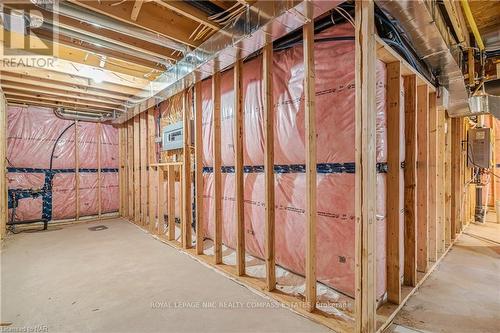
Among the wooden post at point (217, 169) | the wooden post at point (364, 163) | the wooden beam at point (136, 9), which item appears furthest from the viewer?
the wooden post at point (217, 169)

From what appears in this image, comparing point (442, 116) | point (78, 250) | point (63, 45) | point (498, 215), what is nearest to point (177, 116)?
point (63, 45)

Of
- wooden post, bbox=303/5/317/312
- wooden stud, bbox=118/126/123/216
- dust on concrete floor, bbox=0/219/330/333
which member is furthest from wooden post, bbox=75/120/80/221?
wooden post, bbox=303/5/317/312

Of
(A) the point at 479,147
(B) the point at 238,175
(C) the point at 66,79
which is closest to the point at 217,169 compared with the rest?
(B) the point at 238,175

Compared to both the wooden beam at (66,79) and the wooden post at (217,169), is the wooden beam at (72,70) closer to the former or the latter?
the wooden beam at (66,79)

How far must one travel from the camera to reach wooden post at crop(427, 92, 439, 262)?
275 cm

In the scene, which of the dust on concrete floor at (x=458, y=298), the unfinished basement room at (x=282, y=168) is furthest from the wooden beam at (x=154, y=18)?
the dust on concrete floor at (x=458, y=298)

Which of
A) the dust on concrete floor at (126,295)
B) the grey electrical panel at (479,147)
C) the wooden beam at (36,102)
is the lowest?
the dust on concrete floor at (126,295)

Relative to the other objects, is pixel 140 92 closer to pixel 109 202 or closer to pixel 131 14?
pixel 131 14

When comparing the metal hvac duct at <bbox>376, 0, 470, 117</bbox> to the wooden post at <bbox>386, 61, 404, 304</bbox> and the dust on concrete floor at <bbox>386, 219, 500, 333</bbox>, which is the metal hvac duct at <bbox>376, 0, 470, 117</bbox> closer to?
the wooden post at <bbox>386, 61, 404, 304</bbox>

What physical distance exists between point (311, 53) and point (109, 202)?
569cm

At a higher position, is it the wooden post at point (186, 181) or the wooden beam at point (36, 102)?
the wooden beam at point (36, 102)

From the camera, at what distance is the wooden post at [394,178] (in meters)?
1.98

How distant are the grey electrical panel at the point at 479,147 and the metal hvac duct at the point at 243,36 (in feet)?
14.6

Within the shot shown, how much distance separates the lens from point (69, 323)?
1.72 m
